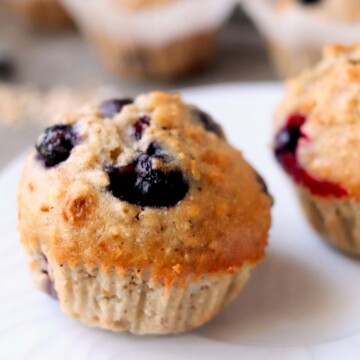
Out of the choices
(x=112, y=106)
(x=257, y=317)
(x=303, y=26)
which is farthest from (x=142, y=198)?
(x=303, y=26)

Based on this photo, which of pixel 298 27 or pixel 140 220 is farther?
pixel 298 27

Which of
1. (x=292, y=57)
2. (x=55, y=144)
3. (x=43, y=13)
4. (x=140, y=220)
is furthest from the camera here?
(x=43, y=13)

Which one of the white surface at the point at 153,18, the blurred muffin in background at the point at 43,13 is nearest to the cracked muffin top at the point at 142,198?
the white surface at the point at 153,18

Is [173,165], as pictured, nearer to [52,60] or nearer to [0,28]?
[52,60]

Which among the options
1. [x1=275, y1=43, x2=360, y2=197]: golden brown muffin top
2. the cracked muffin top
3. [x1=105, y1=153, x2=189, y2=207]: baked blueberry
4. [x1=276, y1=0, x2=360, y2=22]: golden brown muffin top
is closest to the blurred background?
[x1=276, y1=0, x2=360, y2=22]: golden brown muffin top

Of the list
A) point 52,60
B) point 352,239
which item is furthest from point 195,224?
point 52,60

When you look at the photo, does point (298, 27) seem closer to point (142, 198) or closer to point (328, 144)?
point (328, 144)

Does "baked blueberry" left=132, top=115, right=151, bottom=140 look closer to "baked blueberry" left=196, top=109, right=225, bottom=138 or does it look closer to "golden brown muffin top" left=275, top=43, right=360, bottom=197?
"baked blueberry" left=196, top=109, right=225, bottom=138
